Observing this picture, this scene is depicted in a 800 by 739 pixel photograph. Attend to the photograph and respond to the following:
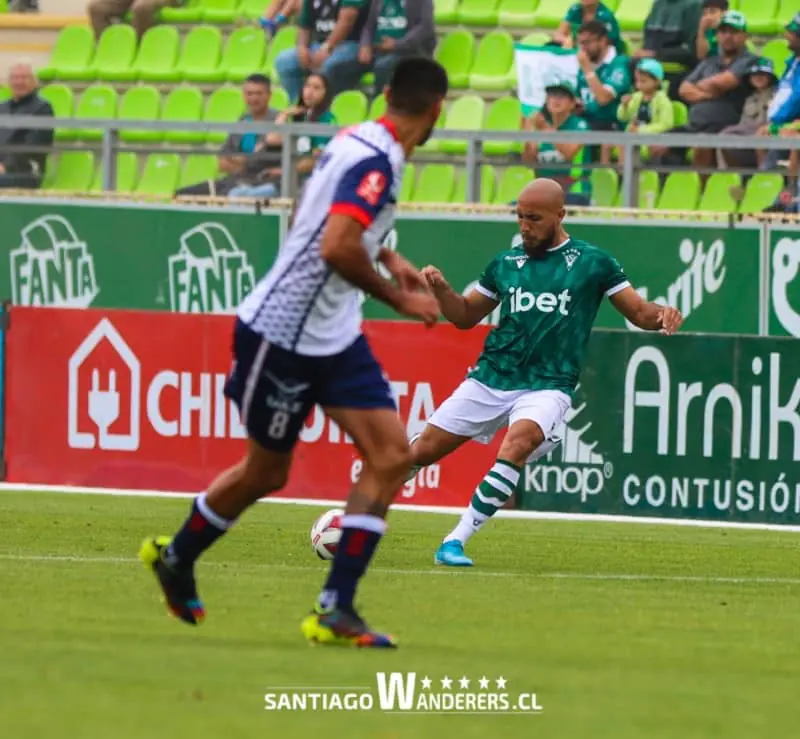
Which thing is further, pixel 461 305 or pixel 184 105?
pixel 184 105

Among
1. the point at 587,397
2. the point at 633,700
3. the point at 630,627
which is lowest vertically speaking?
the point at 587,397

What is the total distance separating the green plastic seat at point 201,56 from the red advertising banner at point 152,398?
23.1ft

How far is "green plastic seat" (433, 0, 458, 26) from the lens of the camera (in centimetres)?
2378

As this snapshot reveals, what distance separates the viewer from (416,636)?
8.69 m

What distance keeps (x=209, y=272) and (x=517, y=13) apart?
15.9 ft

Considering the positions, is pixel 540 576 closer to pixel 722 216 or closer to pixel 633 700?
pixel 633 700

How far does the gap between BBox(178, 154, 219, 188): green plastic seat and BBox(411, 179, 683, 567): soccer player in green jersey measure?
874cm

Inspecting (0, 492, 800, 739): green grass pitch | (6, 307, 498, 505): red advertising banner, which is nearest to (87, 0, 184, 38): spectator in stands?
(6, 307, 498, 505): red advertising banner

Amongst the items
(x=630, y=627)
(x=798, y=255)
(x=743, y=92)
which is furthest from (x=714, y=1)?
(x=630, y=627)

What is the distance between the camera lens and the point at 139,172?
71.9 feet

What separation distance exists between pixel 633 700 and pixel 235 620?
249 centimetres

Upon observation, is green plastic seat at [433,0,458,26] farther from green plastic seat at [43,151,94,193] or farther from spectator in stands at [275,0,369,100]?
green plastic seat at [43,151,94,193]

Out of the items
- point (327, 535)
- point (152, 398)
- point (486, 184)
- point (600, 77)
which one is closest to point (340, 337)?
point (327, 535)

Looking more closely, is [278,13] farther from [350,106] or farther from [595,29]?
[595,29]
